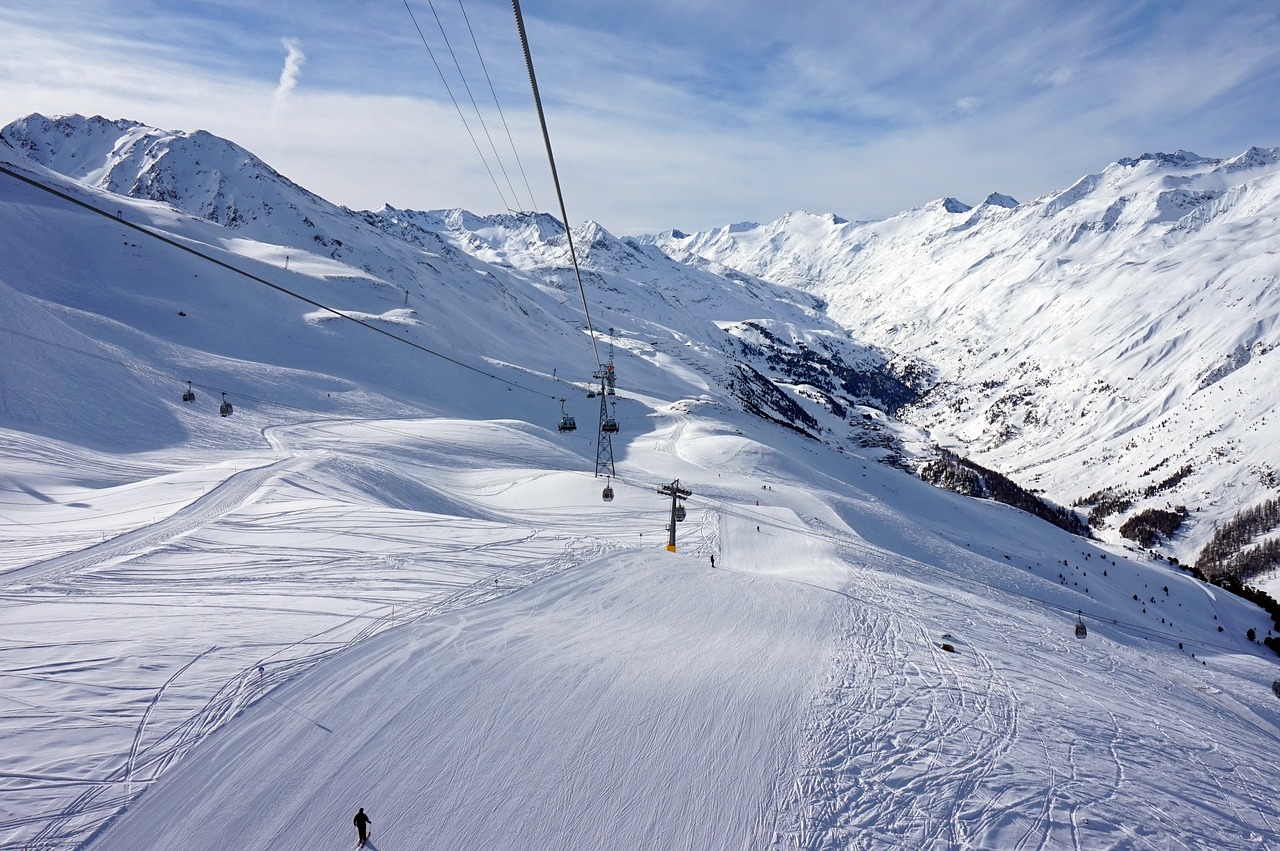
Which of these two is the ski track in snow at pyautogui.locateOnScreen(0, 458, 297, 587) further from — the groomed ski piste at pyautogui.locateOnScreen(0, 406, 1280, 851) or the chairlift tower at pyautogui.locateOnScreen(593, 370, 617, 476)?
the chairlift tower at pyautogui.locateOnScreen(593, 370, 617, 476)

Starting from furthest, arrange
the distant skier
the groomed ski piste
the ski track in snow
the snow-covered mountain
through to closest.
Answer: the ski track in snow < the snow-covered mountain < the groomed ski piste < the distant skier

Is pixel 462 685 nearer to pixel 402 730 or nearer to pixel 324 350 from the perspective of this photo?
pixel 402 730

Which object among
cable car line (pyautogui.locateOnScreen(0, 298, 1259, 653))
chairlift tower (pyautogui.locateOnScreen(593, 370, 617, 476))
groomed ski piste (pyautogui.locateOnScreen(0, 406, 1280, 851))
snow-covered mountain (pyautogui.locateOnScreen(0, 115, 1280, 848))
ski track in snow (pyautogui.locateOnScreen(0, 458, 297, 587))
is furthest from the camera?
cable car line (pyautogui.locateOnScreen(0, 298, 1259, 653))

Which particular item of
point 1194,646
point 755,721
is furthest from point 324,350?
point 1194,646

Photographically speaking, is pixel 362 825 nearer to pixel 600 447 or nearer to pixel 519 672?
pixel 519 672

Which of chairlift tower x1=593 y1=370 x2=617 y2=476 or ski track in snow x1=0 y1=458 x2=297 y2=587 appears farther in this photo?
chairlift tower x1=593 y1=370 x2=617 y2=476

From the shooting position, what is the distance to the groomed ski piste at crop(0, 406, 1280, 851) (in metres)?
12.4

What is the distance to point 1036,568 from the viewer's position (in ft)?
208

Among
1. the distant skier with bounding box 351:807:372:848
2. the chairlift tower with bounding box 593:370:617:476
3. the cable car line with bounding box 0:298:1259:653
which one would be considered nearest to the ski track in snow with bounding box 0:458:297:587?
the distant skier with bounding box 351:807:372:848

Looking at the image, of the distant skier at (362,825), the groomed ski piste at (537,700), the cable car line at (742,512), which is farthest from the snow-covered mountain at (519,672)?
the cable car line at (742,512)

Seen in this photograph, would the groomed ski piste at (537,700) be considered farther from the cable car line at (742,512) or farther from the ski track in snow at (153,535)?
the cable car line at (742,512)

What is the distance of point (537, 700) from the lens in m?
16.0

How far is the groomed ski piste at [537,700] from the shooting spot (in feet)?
40.7

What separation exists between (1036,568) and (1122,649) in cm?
3523
